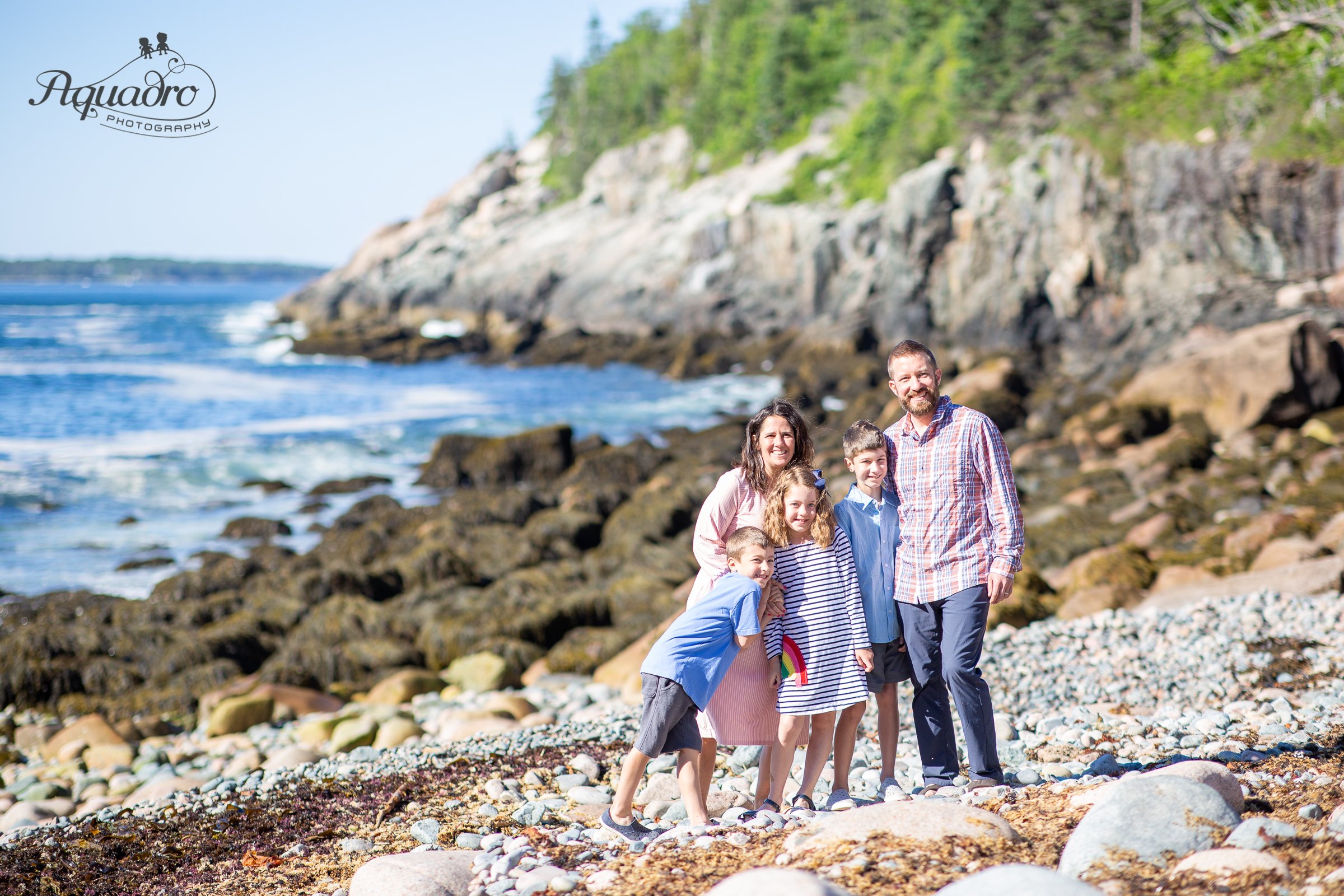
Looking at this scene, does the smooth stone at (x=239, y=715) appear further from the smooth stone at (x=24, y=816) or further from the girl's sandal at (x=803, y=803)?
the girl's sandal at (x=803, y=803)

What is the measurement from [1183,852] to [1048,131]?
3093cm

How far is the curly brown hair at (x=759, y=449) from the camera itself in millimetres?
4574

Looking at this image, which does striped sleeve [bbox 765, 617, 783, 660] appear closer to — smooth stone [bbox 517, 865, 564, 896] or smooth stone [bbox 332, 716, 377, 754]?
smooth stone [bbox 517, 865, 564, 896]

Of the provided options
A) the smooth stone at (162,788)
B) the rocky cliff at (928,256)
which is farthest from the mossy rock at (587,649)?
the rocky cliff at (928,256)

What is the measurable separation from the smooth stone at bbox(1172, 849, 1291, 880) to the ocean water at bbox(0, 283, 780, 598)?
13896 millimetres

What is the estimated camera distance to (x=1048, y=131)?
100ft

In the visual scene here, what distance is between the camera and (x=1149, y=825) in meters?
3.53

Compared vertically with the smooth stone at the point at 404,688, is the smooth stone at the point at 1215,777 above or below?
above

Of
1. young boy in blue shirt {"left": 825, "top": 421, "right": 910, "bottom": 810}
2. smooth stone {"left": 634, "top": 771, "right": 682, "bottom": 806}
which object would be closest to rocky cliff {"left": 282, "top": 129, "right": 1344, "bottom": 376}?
young boy in blue shirt {"left": 825, "top": 421, "right": 910, "bottom": 810}

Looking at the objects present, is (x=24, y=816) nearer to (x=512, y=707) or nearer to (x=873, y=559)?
(x=512, y=707)

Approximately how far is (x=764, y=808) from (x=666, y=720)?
2.40 ft

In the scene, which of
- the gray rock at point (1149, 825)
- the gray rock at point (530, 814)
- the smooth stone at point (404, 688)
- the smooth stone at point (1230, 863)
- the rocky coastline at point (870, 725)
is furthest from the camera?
the smooth stone at point (404, 688)

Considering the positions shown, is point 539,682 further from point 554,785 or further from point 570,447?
point 570,447

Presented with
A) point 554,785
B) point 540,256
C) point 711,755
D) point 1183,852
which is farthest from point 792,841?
point 540,256
